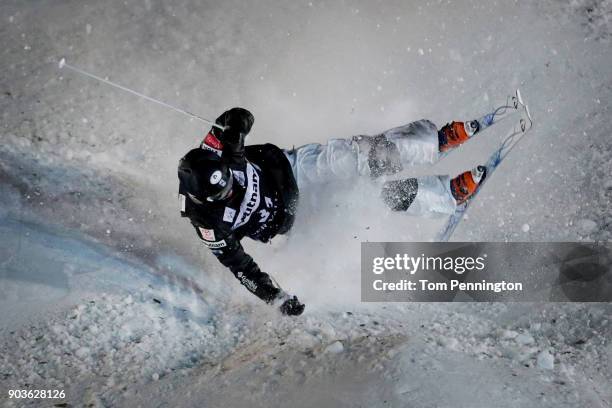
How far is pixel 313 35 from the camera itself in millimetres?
7148

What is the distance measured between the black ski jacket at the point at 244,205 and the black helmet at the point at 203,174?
12 centimetres

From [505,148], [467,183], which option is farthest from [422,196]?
[505,148]

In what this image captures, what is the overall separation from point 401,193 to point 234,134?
155 cm

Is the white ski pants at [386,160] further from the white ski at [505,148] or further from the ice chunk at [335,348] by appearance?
the ice chunk at [335,348]

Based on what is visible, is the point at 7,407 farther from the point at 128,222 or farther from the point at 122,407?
the point at 128,222

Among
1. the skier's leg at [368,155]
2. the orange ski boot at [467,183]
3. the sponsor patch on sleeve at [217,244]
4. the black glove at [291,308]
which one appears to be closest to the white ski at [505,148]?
the orange ski boot at [467,183]

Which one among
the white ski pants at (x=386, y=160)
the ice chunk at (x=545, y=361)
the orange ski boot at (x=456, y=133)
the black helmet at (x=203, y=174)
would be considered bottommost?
the ice chunk at (x=545, y=361)

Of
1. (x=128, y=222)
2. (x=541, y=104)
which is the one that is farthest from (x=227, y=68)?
(x=541, y=104)

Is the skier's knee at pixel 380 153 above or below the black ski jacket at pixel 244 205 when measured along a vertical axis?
above

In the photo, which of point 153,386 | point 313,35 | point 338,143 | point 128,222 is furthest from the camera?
point 313,35

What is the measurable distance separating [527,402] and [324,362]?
1.24 metres

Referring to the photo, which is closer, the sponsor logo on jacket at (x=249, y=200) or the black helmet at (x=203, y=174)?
the black helmet at (x=203, y=174)

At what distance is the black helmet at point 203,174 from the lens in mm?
3439

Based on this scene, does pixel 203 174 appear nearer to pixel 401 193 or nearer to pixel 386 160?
pixel 386 160
